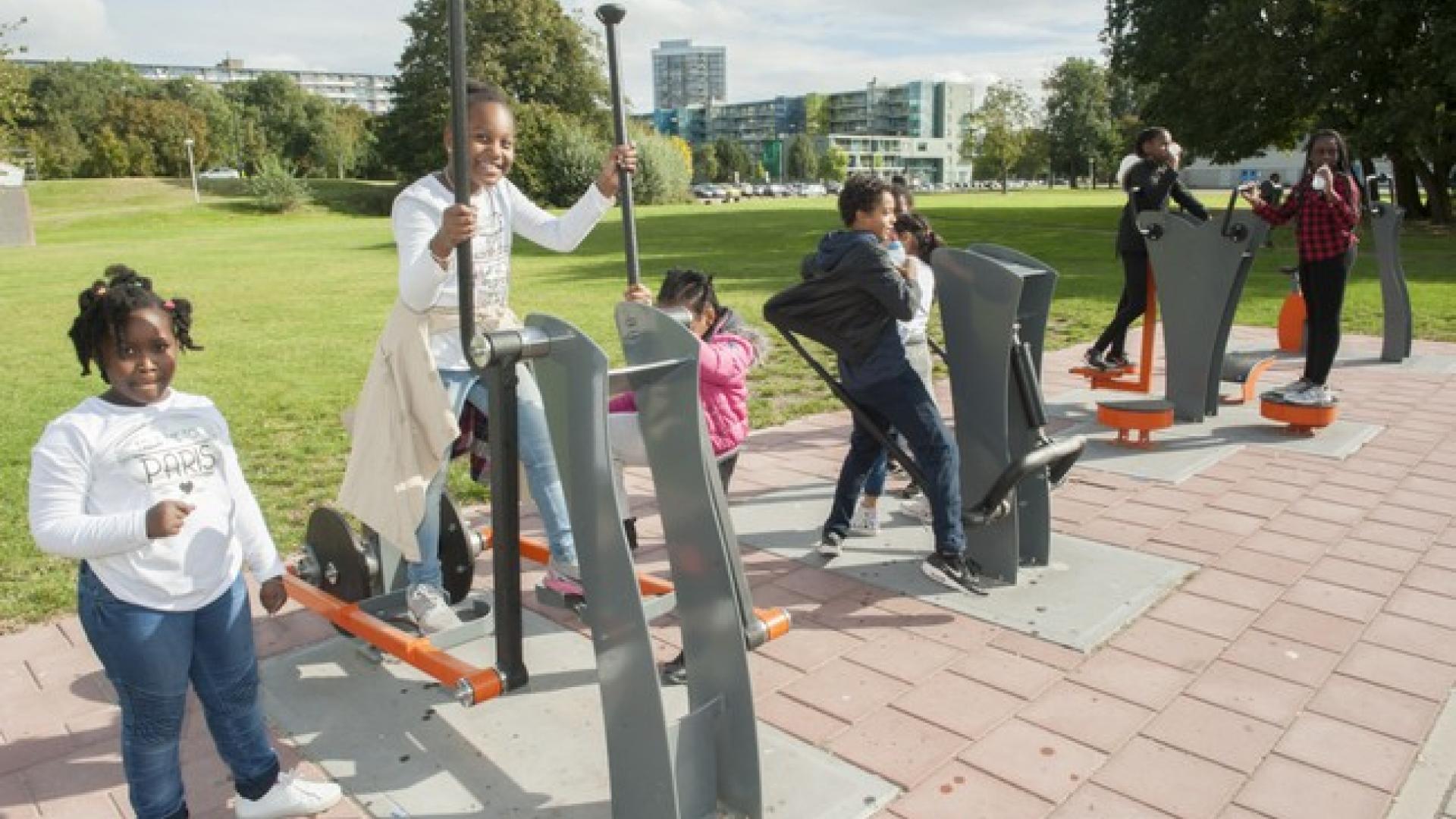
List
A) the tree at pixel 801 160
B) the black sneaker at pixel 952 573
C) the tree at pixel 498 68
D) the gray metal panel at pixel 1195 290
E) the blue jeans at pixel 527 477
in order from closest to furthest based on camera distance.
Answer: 1. the blue jeans at pixel 527 477
2. the black sneaker at pixel 952 573
3. the gray metal panel at pixel 1195 290
4. the tree at pixel 498 68
5. the tree at pixel 801 160

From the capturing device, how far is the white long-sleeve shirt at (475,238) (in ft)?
9.57

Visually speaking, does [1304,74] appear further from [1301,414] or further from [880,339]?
[880,339]

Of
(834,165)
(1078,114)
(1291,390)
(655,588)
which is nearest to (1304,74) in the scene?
(1291,390)

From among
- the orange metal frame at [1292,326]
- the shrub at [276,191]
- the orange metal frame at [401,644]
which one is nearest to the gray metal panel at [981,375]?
the orange metal frame at [401,644]

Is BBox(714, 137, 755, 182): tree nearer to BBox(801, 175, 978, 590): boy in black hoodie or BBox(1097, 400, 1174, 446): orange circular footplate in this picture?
BBox(1097, 400, 1174, 446): orange circular footplate

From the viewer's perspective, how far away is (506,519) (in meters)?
2.60

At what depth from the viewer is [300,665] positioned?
347 cm

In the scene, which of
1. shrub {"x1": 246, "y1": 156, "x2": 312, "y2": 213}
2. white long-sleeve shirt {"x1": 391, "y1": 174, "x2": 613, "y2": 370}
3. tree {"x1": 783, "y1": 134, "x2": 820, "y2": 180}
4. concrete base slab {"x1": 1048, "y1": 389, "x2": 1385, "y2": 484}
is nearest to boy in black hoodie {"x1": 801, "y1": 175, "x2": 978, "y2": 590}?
white long-sleeve shirt {"x1": 391, "y1": 174, "x2": 613, "y2": 370}

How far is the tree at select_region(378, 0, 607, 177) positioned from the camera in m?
58.5

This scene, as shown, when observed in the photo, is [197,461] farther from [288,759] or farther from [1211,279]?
[1211,279]

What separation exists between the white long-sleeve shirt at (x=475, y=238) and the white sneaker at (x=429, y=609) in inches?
27.9

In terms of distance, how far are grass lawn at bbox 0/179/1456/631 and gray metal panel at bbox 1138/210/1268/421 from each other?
2.29 meters

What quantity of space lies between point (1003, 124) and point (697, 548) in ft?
286

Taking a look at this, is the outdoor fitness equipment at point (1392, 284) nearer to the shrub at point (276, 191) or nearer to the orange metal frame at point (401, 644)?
the orange metal frame at point (401, 644)
